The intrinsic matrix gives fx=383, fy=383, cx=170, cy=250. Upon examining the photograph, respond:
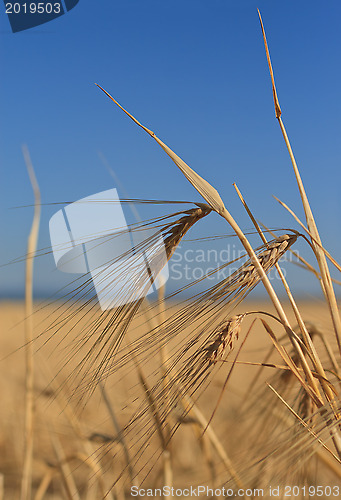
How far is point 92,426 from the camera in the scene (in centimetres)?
77

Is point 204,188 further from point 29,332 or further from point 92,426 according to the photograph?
point 92,426

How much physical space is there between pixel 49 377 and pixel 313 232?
49 cm

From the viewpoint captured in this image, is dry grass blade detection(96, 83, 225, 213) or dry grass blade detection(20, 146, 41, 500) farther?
dry grass blade detection(20, 146, 41, 500)

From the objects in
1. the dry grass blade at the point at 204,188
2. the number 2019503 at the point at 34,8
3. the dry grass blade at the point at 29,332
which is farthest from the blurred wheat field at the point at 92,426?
the number 2019503 at the point at 34,8

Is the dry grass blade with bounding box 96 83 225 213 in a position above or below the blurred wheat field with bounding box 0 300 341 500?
above

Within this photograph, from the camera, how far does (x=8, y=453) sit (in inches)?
34.0

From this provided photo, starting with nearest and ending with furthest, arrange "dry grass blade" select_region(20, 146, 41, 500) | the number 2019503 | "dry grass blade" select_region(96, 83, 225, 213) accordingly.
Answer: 1. "dry grass blade" select_region(96, 83, 225, 213)
2. "dry grass blade" select_region(20, 146, 41, 500)
3. the number 2019503

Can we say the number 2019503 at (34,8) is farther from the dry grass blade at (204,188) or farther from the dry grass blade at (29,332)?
the dry grass blade at (204,188)

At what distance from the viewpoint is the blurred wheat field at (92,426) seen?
599mm

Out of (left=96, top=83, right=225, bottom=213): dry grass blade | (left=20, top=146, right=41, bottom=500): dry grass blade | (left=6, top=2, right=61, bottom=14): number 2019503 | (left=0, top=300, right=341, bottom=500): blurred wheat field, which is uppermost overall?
(left=6, top=2, right=61, bottom=14): number 2019503

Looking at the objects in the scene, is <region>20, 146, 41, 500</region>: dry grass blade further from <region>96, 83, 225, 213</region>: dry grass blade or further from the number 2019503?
the number 2019503

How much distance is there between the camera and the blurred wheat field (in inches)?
23.6

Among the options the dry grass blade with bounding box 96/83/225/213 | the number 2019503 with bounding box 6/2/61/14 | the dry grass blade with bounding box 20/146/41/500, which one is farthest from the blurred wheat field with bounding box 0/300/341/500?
the number 2019503 with bounding box 6/2/61/14

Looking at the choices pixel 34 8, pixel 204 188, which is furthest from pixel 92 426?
pixel 34 8
